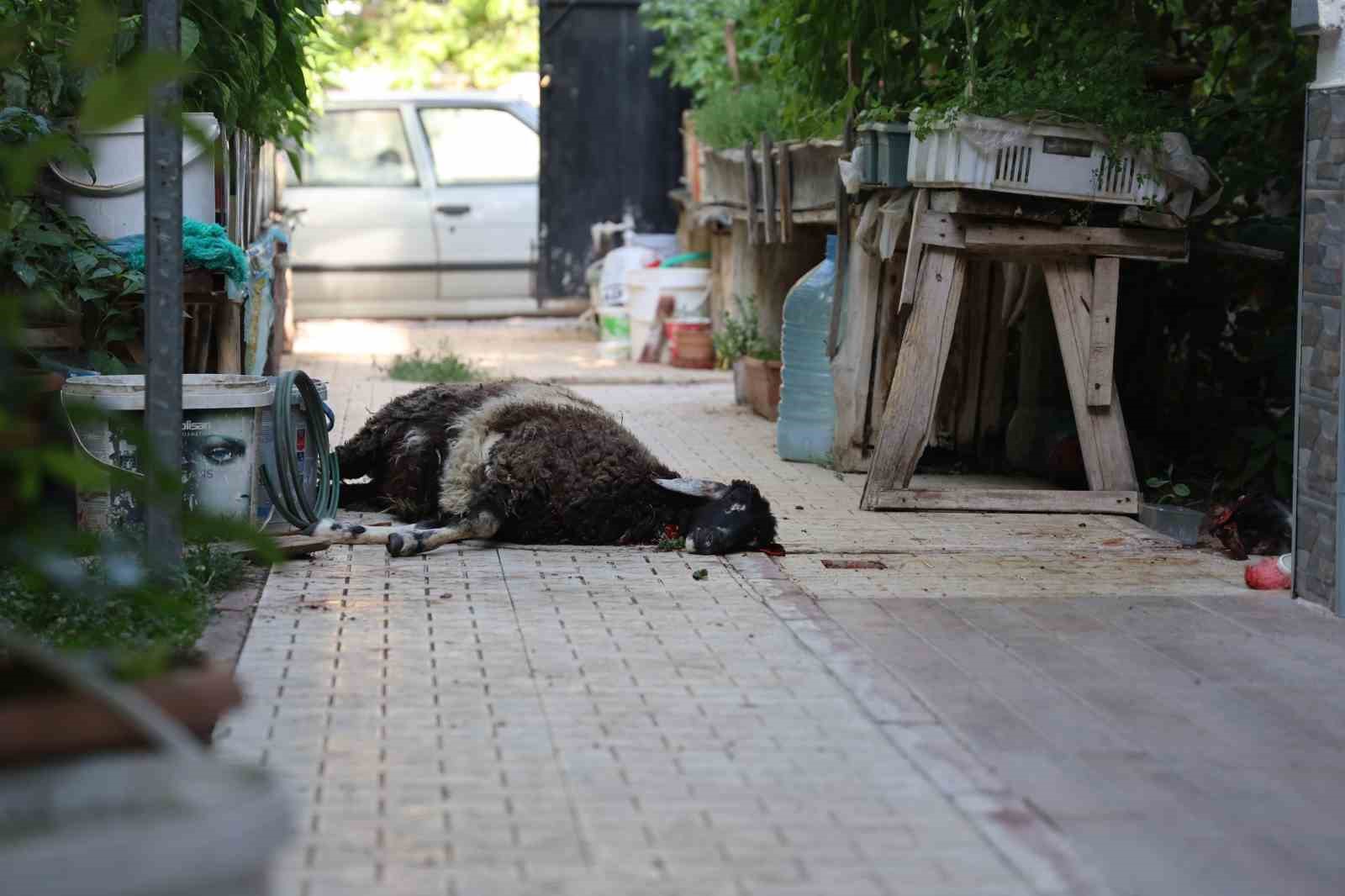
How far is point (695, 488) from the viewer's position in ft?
22.5

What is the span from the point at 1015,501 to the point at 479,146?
32.2 feet

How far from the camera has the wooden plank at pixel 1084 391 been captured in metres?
7.67

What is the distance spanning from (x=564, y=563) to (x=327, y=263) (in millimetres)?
9768

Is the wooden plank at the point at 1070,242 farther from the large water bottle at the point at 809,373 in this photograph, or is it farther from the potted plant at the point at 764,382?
the potted plant at the point at 764,382

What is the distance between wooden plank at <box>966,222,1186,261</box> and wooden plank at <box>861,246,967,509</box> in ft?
0.55

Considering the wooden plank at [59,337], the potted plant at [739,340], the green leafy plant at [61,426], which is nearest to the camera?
the green leafy plant at [61,426]

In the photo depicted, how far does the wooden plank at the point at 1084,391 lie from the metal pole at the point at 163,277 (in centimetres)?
410

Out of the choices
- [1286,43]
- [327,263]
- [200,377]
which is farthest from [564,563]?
[327,263]

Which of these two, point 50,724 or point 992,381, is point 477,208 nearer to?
point 992,381

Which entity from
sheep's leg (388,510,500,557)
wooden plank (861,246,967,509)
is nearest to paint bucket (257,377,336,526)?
sheep's leg (388,510,500,557)

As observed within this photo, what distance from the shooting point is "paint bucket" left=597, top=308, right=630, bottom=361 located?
14.1 metres

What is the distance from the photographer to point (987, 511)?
775 centimetres

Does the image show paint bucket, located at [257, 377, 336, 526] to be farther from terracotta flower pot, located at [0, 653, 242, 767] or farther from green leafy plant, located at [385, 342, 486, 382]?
green leafy plant, located at [385, 342, 486, 382]

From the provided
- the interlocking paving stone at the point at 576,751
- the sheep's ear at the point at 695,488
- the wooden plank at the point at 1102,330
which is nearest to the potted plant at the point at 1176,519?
the wooden plank at the point at 1102,330
